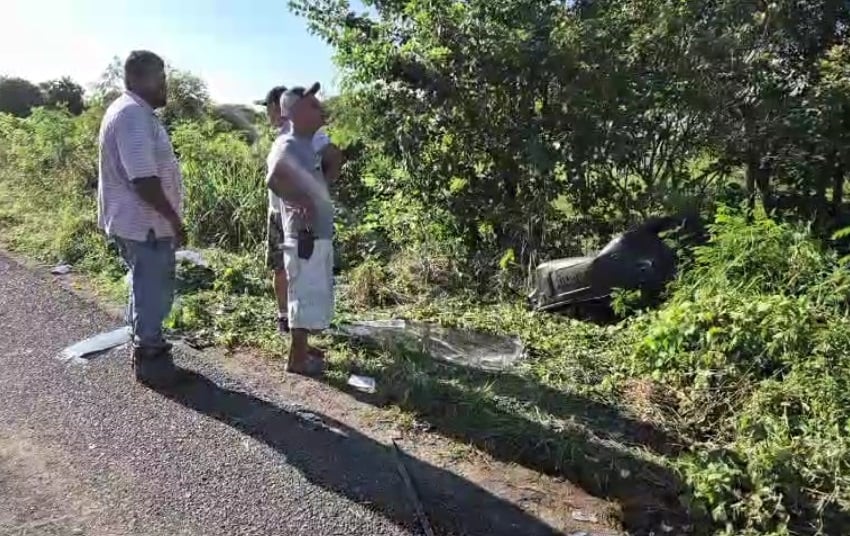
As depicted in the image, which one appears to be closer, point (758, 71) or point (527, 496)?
point (527, 496)

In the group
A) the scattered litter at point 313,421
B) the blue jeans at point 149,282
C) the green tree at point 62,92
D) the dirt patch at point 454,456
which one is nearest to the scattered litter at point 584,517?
the dirt patch at point 454,456

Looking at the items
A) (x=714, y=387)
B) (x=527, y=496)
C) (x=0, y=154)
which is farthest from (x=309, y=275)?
(x=0, y=154)

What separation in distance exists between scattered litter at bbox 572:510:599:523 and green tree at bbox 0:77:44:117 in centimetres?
1866

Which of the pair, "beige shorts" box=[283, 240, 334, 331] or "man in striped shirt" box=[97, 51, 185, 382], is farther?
"beige shorts" box=[283, 240, 334, 331]

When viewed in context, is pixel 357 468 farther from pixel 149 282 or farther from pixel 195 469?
pixel 149 282

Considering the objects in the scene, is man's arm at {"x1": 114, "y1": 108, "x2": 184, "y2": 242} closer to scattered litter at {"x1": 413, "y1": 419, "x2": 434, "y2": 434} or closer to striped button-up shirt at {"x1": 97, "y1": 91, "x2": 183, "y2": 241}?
striped button-up shirt at {"x1": 97, "y1": 91, "x2": 183, "y2": 241}

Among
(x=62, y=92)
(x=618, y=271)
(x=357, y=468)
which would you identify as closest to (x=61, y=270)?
(x=357, y=468)

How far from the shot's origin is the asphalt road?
10.3ft

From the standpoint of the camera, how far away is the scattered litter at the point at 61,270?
23.1 ft

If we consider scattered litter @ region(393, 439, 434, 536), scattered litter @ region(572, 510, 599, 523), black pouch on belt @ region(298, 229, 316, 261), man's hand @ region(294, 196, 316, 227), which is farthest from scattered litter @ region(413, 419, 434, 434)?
man's hand @ region(294, 196, 316, 227)

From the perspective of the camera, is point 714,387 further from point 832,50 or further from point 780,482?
point 832,50

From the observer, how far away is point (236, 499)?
328cm

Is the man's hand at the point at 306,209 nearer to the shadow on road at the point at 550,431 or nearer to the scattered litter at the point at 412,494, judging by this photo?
the shadow on road at the point at 550,431

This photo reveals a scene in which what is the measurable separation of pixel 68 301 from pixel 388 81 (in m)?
3.31
